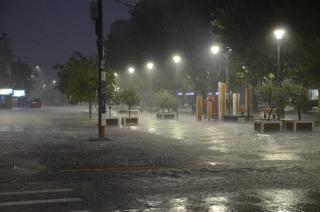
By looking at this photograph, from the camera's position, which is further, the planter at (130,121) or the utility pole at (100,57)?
the planter at (130,121)

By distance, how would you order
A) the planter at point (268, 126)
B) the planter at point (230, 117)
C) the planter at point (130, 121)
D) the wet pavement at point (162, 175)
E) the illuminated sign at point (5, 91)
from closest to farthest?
the wet pavement at point (162, 175) → the planter at point (268, 126) → the planter at point (130, 121) → the planter at point (230, 117) → the illuminated sign at point (5, 91)

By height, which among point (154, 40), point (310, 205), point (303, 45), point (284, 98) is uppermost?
point (154, 40)

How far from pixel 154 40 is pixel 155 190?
60.1 meters

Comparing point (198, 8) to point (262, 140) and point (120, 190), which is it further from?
point (120, 190)

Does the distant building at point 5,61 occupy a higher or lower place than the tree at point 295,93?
higher

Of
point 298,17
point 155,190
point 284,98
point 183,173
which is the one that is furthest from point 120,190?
point 298,17

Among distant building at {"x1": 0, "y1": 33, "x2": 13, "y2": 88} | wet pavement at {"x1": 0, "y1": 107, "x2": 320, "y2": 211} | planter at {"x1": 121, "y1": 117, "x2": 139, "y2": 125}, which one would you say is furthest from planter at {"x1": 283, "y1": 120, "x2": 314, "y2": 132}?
distant building at {"x1": 0, "y1": 33, "x2": 13, "y2": 88}

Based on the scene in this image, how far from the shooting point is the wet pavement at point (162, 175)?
9.16 meters

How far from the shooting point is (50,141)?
2239cm

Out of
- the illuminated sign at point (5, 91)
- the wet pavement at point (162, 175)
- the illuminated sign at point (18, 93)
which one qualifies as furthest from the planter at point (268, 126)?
the illuminated sign at point (18, 93)

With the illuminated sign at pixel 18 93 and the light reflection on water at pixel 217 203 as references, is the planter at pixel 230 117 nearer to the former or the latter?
the light reflection on water at pixel 217 203

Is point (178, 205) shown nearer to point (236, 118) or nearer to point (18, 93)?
point (236, 118)

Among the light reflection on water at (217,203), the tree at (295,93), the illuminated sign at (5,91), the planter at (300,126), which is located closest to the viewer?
the light reflection on water at (217,203)

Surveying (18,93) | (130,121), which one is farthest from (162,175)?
(18,93)
